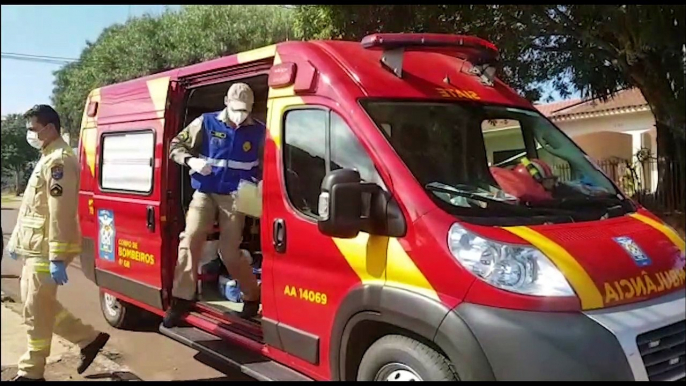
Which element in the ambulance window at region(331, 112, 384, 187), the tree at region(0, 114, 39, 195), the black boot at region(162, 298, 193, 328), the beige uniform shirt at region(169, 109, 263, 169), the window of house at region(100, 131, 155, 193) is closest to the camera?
the ambulance window at region(331, 112, 384, 187)

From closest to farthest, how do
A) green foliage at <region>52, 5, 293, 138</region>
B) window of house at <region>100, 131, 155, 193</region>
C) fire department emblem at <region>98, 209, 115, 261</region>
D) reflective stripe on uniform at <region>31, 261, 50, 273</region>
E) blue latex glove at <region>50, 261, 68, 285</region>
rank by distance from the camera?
blue latex glove at <region>50, 261, 68, 285</region> < reflective stripe on uniform at <region>31, 261, 50, 273</region> < window of house at <region>100, 131, 155, 193</region> < fire department emblem at <region>98, 209, 115, 261</region> < green foliage at <region>52, 5, 293, 138</region>

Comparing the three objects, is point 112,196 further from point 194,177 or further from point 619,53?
point 619,53

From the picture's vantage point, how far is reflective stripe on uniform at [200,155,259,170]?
527 centimetres

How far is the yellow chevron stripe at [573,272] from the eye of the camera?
312 centimetres

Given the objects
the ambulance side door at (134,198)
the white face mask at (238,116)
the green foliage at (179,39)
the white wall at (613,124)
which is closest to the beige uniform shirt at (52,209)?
the ambulance side door at (134,198)

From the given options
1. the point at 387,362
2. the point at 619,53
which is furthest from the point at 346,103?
the point at 619,53

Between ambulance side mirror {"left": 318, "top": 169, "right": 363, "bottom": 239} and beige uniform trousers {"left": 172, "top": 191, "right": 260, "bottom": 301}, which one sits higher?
ambulance side mirror {"left": 318, "top": 169, "right": 363, "bottom": 239}

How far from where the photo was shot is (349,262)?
3707 mm

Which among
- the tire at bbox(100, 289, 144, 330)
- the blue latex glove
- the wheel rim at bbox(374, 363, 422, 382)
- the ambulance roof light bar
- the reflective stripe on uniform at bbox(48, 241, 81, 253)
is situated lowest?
the tire at bbox(100, 289, 144, 330)

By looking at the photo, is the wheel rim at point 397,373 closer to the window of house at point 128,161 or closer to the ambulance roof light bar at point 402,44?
the ambulance roof light bar at point 402,44

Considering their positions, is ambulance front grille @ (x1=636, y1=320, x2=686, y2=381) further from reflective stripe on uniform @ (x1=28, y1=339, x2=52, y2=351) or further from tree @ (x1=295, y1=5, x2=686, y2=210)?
tree @ (x1=295, y1=5, x2=686, y2=210)

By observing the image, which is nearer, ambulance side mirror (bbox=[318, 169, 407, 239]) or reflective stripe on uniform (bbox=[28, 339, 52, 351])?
ambulance side mirror (bbox=[318, 169, 407, 239])

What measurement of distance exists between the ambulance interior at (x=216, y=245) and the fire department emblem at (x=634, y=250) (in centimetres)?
290

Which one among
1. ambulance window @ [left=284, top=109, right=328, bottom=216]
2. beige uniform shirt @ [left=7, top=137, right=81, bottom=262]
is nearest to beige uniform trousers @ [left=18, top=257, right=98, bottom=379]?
beige uniform shirt @ [left=7, top=137, right=81, bottom=262]
